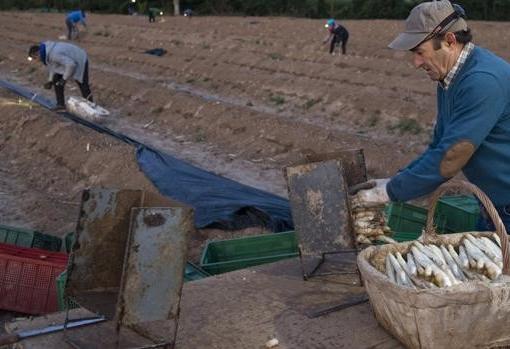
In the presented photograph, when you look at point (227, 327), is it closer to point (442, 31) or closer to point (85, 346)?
point (85, 346)

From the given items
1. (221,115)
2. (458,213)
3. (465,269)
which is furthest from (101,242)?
(221,115)

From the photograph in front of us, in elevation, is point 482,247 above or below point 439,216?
above

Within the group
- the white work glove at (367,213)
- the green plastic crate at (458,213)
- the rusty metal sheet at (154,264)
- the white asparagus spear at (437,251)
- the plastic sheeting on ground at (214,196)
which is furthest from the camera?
the plastic sheeting on ground at (214,196)

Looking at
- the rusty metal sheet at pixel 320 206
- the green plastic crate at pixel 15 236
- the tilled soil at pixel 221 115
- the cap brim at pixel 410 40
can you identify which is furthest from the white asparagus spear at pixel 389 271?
the green plastic crate at pixel 15 236

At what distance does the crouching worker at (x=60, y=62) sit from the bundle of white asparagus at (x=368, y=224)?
9.43 m

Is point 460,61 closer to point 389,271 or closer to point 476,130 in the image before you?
point 476,130

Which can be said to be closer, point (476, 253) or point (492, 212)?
point (492, 212)

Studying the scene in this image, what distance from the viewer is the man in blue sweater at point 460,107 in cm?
312

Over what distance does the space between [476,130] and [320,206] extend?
1.21 m

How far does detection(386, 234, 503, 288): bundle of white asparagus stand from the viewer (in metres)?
3.12

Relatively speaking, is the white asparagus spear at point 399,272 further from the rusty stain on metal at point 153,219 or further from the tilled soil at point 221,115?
the tilled soil at point 221,115

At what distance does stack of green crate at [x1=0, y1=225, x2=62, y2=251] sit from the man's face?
4023 mm

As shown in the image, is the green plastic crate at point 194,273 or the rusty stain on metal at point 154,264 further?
the green plastic crate at point 194,273

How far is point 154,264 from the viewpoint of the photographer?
120 inches
